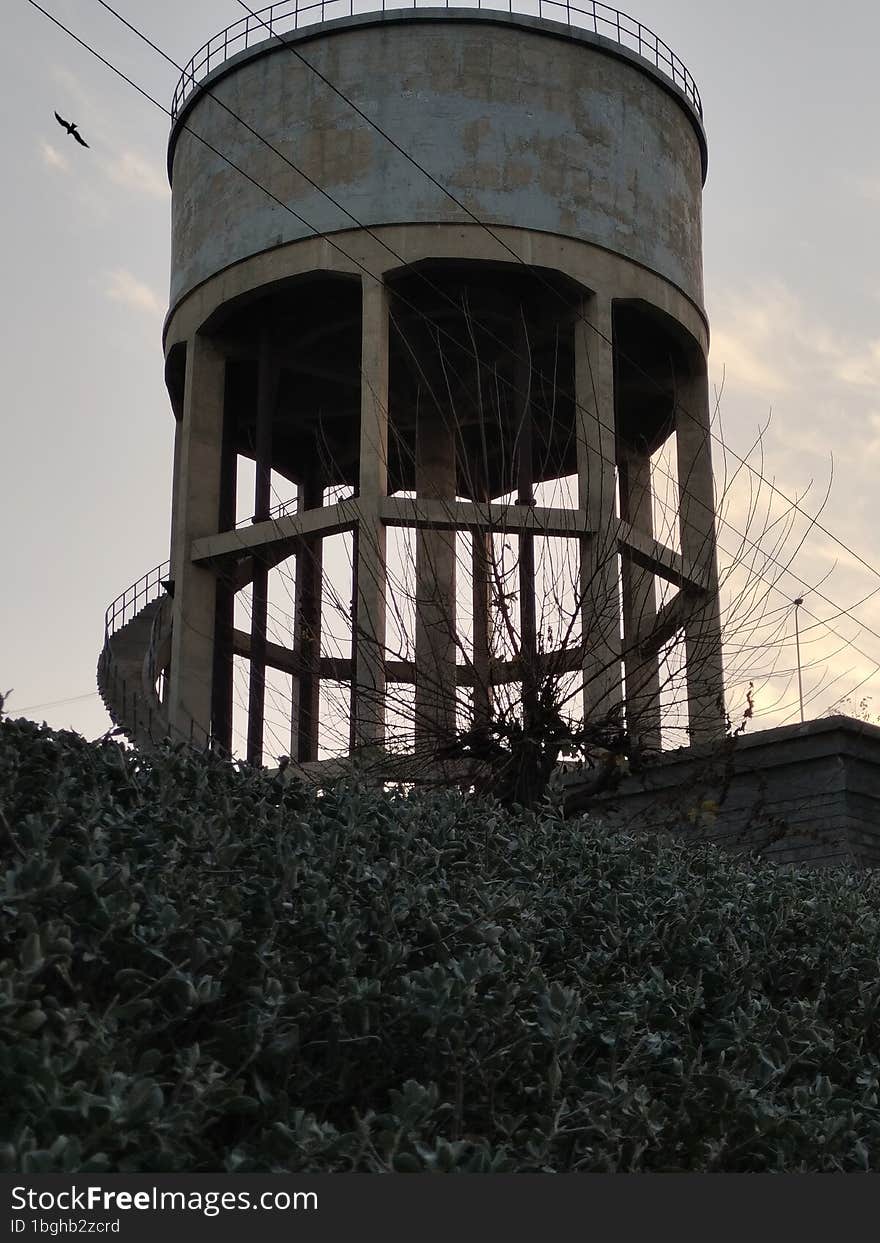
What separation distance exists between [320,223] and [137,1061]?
625 inches

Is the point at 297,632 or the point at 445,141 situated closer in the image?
the point at 445,141

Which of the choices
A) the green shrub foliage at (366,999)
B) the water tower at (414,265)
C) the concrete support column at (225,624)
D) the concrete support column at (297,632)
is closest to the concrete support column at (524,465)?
the water tower at (414,265)

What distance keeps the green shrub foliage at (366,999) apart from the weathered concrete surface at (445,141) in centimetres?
1378

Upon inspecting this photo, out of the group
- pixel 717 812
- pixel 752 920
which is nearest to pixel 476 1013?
pixel 752 920

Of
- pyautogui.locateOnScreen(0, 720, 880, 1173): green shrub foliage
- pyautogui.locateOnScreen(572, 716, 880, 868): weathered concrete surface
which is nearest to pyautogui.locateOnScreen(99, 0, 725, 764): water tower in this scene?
pyautogui.locateOnScreen(572, 716, 880, 868): weathered concrete surface

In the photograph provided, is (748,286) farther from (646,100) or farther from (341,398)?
(341,398)

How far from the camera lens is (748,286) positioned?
516 inches

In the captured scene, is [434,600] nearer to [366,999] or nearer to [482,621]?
[482,621]

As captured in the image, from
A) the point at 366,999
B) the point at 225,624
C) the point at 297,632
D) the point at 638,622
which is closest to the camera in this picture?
the point at 366,999

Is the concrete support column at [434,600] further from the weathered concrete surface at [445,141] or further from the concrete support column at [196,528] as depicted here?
the weathered concrete surface at [445,141]

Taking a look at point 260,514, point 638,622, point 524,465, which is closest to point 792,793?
point 638,622

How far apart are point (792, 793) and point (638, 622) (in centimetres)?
251

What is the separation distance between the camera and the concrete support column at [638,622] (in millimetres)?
10117

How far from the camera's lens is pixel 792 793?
460 inches
